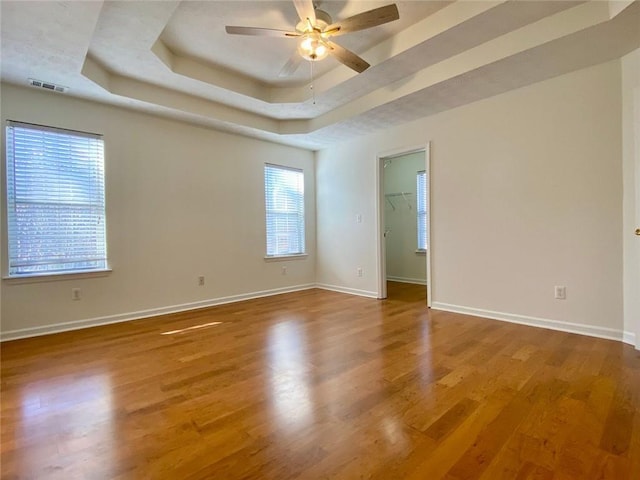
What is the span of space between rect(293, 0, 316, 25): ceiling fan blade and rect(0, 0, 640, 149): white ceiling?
0.39 m

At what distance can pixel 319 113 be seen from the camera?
451cm

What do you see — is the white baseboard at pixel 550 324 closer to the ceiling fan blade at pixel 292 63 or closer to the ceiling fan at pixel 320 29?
the ceiling fan at pixel 320 29

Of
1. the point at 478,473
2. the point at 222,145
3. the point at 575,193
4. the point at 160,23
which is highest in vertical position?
the point at 160,23

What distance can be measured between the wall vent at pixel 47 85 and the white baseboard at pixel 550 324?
4.85 metres

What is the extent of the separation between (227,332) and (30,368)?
5.02 feet

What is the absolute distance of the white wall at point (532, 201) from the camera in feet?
9.59

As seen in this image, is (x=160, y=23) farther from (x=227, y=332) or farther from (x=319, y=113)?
(x=227, y=332)

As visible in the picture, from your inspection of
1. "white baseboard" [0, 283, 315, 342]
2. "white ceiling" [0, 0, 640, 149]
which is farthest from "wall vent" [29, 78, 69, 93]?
"white baseboard" [0, 283, 315, 342]

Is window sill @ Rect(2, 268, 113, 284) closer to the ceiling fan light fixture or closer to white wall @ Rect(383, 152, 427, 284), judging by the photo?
the ceiling fan light fixture

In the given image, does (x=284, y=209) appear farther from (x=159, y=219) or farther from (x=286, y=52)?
(x=286, y=52)

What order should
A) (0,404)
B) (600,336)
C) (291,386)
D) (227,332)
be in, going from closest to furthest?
(0,404) < (291,386) < (600,336) < (227,332)

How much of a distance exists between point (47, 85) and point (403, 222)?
5591 millimetres

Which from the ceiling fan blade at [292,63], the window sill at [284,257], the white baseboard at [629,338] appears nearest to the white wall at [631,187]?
the white baseboard at [629,338]

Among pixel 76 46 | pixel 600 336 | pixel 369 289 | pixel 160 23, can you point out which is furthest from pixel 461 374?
pixel 76 46
